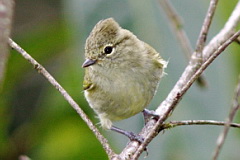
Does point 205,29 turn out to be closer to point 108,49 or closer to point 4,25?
point 108,49

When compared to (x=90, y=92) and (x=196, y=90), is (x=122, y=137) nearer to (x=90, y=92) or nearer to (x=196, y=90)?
(x=90, y=92)

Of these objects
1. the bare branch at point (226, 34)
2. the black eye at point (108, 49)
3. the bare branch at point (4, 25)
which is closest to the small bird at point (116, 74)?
the black eye at point (108, 49)

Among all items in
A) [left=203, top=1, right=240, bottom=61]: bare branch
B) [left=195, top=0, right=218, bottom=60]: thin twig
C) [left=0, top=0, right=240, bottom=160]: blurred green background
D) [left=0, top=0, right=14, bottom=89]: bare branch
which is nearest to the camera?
[left=0, top=0, right=14, bottom=89]: bare branch

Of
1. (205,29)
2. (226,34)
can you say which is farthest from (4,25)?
(226,34)

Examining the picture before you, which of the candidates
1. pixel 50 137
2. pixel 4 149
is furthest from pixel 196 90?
pixel 4 149

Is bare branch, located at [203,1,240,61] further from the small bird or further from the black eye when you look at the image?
Answer: the black eye

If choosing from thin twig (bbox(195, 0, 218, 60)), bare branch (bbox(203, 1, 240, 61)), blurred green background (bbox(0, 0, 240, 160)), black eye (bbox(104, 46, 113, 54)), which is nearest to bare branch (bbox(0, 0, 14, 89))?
thin twig (bbox(195, 0, 218, 60))
